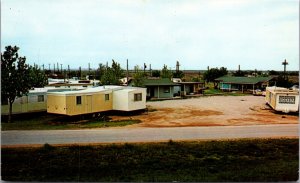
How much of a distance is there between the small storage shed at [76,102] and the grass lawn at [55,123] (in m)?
0.74

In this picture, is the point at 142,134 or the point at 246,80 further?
the point at 246,80

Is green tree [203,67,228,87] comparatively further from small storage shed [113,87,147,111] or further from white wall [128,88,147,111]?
small storage shed [113,87,147,111]

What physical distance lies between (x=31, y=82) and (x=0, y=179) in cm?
1314

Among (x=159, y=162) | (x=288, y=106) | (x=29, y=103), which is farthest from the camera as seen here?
(x=288, y=106)

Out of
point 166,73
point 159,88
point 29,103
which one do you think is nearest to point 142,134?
point 29,103

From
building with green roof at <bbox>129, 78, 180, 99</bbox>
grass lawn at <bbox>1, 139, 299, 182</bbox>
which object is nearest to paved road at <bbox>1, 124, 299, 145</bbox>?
grass lawn at <bbox>1, 139, 299, 182</bbox>

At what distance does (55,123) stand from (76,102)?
208 centimetres

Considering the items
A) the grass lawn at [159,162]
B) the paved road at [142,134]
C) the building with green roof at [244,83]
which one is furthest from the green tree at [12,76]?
the building with green roof at [244,83]

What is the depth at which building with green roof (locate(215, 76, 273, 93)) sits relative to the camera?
5074cm

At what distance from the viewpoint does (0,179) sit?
976 cm

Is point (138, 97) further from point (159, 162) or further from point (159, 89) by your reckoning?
point (159, 162)

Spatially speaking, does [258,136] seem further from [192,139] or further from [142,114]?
[142,114]

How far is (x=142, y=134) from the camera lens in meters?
15.9

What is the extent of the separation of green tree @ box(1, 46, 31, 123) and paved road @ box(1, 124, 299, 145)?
4679mm
